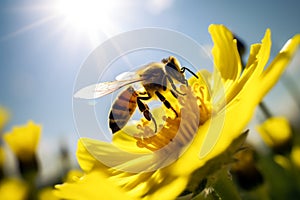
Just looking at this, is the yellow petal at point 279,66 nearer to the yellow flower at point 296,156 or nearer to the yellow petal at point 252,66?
the yellow petal at point 252,66

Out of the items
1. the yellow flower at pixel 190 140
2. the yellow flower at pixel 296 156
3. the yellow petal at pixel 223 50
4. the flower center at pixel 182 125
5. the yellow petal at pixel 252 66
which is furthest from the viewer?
the yellow flower at pixel 296 156

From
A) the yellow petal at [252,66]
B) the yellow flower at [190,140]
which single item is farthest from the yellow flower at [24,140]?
the yellow petal at [252,66]

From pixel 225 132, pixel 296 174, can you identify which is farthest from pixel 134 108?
pixel 296 174

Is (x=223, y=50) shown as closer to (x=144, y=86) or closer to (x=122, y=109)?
(x=144, y=86)

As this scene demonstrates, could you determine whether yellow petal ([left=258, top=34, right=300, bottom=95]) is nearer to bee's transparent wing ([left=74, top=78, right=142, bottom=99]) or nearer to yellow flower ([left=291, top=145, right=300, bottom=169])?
bee's transparent wing ([left=74, top=78, right=142, bottom=99])

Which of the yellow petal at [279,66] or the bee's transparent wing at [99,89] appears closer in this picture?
the yellow petal at [279,66]

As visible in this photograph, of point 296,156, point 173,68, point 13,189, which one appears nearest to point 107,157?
point 173,68
